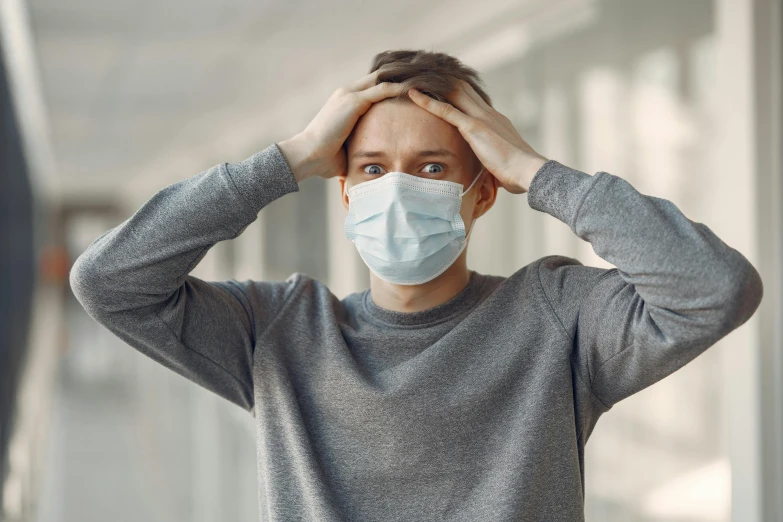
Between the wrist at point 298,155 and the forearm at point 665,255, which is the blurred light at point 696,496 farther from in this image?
the wrist at point 298,155

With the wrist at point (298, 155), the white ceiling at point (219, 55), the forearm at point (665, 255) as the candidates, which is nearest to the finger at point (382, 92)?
the wrist at point (298, 155)

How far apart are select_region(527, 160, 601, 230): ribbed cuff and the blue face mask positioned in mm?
164

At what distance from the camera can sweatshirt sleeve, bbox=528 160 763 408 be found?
1054 mm

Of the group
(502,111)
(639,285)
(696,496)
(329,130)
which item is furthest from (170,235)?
(502,111)

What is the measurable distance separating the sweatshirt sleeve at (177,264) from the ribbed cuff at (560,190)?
0.38 m

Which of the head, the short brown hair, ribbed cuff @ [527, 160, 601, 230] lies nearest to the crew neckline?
the head

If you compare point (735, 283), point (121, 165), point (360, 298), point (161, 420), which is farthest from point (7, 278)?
point (121, 165)

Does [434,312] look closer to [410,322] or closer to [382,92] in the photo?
[410,322]

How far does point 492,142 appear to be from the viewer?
4.14 ft

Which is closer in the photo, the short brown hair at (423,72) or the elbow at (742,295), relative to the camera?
the elbow at (742,295)

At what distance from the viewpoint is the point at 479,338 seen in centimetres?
128

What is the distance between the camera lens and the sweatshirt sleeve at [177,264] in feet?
4.00

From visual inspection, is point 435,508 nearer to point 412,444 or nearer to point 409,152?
point 412,444

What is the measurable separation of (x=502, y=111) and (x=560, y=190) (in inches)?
74.0
